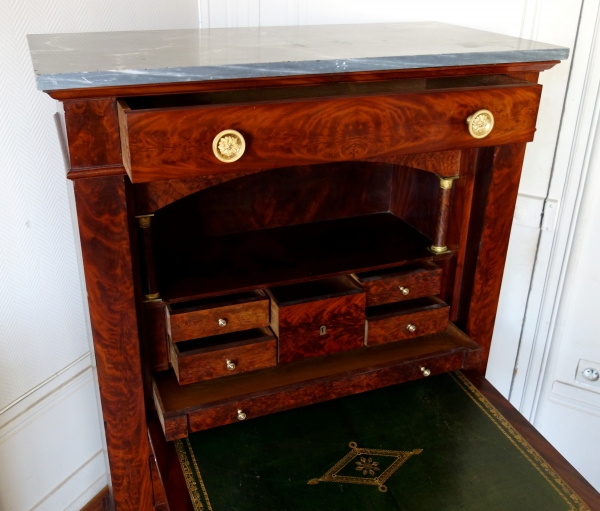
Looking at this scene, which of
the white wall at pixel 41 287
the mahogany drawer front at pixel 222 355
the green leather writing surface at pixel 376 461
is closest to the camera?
the green leather writing surface at pixel 376 461

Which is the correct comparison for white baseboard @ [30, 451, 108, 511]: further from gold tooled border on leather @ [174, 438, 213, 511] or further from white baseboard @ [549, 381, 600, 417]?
white baseboard @ [549, 381, 600, 417]

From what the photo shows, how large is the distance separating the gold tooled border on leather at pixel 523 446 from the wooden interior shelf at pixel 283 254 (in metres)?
0.20

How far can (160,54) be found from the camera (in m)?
0.74

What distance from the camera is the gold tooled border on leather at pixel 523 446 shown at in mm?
746

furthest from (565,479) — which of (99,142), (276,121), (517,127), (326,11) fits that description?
(326,11)

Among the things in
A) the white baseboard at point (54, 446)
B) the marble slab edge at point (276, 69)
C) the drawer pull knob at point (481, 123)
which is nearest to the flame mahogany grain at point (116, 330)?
the marble slab edge at point (276, 69)

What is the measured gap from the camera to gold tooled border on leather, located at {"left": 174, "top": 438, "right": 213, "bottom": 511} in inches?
28.8

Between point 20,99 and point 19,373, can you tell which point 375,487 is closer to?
point 19,373

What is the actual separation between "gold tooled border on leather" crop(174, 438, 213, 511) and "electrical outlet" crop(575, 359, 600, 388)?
2.67 feet

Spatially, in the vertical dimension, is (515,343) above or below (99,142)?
below

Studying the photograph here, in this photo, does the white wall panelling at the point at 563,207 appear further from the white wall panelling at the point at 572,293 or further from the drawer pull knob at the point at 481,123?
the drawer pull knob at the point at 481,123

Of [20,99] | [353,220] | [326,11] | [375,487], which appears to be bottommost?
[375,487]

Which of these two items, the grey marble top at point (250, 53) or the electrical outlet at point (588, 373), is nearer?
the grey marble top at point (250, 53)

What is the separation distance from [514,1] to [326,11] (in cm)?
33
